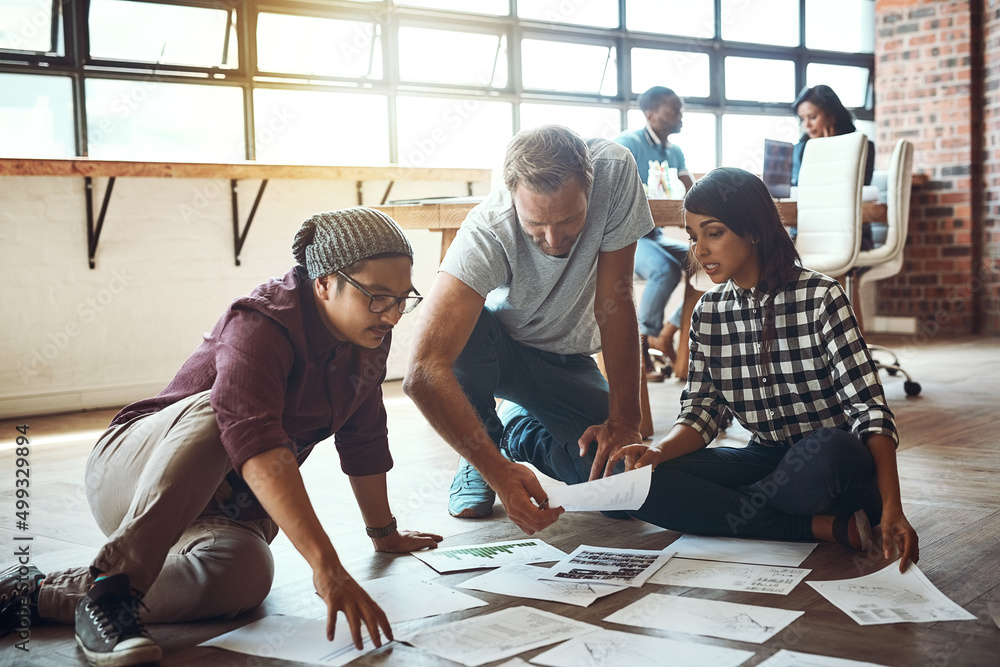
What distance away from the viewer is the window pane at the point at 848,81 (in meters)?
7.11

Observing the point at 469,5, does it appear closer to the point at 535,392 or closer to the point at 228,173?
the point at 228,173

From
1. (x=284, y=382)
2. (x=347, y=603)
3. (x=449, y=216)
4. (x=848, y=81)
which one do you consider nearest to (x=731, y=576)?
(x=347, y=603)

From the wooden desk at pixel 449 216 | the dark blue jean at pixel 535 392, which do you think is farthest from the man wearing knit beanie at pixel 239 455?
the wooden desk at pixel 449 216

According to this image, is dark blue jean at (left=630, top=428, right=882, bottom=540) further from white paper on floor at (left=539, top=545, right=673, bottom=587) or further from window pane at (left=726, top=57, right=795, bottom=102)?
window pane at (left=726, top=57, right=795, bottom=102)

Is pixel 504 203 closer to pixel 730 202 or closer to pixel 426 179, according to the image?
pixel 730 202

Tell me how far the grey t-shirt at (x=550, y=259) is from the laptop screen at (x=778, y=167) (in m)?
2.53

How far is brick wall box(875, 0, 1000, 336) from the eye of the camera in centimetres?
674

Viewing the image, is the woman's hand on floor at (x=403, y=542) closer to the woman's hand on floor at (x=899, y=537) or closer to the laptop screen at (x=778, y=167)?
the woman's hand on floor at (x=899, y=537)

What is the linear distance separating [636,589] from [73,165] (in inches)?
121

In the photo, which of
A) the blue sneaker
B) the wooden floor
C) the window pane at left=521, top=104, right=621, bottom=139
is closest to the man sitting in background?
the wooden floor

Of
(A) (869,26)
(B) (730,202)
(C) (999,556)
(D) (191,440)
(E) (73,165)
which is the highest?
(A) (869,26)

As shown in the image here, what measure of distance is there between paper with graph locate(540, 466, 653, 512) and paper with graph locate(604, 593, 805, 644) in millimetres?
199

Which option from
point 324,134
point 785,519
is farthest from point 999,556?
point 324,134

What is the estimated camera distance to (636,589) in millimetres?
1617
